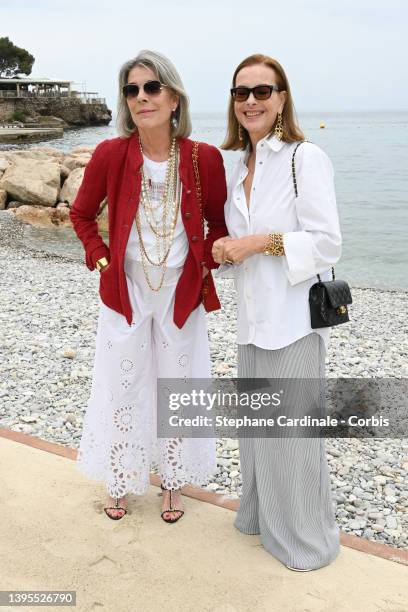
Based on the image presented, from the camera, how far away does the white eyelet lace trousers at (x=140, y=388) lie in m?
2.95

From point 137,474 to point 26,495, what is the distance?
60cm

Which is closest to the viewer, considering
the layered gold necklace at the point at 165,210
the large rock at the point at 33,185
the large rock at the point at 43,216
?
the layered gold necklace at the point at 165,210

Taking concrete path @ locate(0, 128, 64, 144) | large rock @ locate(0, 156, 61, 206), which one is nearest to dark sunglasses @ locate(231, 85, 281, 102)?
large rock @ locate(0, 156, 61, 206)

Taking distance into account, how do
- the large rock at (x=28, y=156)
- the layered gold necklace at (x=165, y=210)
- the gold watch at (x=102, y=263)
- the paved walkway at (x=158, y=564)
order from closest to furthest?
1. the paved walkway at (x=158, y=564)
2. the layered gold necklace at (x=165, y=210)
3. the gold watch at (x=102, y=263)
4. the large rock at (x=28, y=156)

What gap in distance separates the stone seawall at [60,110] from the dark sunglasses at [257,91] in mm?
60861

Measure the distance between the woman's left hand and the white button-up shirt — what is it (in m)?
0.07

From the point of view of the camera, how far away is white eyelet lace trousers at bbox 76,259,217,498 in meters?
2.95

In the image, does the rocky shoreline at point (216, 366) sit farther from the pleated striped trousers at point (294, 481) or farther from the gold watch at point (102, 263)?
the gold watch at point (102, 263)

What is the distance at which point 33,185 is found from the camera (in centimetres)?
1694

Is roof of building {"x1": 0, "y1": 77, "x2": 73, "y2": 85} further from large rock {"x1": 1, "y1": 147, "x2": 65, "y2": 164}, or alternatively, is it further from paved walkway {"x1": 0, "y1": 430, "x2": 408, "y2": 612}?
paved walkway {"x1": 0, "y1": 430, "x2": 408, "y2": 612}

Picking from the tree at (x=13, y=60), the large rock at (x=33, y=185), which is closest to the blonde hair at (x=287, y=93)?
the large rock at (x=33, y=185)

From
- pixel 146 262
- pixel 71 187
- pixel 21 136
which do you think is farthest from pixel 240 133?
pixel 21 136

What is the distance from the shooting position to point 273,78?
8.24ft

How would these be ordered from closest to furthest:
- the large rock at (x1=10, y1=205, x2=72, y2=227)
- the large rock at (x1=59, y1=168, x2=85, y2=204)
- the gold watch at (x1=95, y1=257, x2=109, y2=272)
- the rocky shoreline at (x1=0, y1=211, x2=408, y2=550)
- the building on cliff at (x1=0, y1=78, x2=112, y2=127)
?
1. the gold watch at (x1=95, y1=257, x2=109, y2=272)
2. the rocky shoreline at (x1=0, y1=211, x2=408, y2=550)
3. the large rock at (x1=10, y1=205, x2=72, y2=227)
4. the large rock at (x1=59, y1=168, x2=85, y2=204)
5. the building on cliff at (x1=0, y1=78, x2=112, y2=127)
